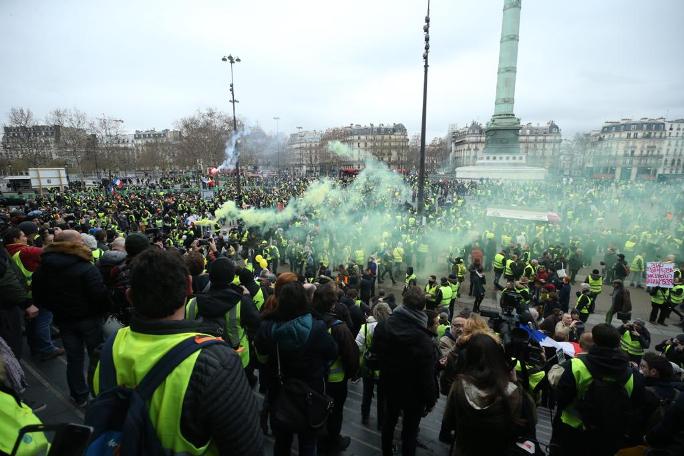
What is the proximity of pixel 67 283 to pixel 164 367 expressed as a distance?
2.84 m

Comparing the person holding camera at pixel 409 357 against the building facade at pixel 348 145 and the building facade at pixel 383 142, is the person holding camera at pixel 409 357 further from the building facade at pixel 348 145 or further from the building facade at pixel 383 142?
the building facade at pixel 383 142

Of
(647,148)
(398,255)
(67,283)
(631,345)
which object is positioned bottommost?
(398,255)

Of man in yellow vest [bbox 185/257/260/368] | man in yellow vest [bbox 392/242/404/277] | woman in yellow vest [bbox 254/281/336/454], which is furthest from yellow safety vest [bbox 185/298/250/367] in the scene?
man in yellow vest [bbox 392/242/404/277]

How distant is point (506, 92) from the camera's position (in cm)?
3775

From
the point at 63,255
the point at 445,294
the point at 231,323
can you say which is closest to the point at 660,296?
the point at 445,294

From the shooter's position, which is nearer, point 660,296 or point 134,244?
point 134,244

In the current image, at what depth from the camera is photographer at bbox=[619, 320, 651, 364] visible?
5070 mm

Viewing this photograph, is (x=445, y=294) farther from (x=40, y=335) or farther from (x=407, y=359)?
(x=40, y=335)

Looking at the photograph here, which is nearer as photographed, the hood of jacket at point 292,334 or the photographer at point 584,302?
the hood of jacket at point 292,334

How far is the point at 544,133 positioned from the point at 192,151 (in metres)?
103

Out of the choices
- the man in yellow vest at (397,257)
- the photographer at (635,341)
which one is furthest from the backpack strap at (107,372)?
the man in yellow vest at (397,257)

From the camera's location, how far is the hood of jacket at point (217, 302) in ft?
10.0

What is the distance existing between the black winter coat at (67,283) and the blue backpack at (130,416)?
2502 mm

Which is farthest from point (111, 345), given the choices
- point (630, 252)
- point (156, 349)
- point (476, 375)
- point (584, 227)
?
point (584, 227)
